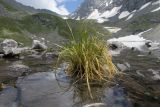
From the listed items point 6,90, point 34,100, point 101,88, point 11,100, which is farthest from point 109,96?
point 6,90

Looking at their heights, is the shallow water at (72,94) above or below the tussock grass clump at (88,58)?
below

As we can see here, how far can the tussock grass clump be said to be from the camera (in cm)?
1331

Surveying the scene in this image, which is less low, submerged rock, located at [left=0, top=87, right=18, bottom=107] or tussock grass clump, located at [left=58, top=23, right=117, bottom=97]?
tussock grass clump, located at [left=58, top=23, right=117, bottom=97]

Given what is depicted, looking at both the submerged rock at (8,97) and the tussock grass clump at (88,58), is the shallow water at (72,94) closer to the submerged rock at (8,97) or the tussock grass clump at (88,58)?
the submerged rock at (8,97)

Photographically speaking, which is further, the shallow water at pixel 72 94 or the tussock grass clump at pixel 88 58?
the tussock grass clump at pixel 88 58

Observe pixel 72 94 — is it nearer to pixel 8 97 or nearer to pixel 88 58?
pixel 8 97

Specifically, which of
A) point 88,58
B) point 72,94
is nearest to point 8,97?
point 72,94

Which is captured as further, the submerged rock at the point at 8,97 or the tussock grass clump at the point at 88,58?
the tussock grass clump at the point at 88,58

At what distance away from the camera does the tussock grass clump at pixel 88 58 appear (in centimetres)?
1331

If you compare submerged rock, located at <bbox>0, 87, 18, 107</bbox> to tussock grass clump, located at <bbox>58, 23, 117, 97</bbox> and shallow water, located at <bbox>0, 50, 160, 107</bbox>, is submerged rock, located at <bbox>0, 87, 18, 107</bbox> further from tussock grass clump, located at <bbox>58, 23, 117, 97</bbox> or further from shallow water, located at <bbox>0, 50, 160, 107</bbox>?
tussock grass clump, located at <bbox>58, 23, 117, 97</bbox>

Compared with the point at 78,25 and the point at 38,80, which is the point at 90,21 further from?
the point at 38,80

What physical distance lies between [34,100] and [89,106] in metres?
1.98

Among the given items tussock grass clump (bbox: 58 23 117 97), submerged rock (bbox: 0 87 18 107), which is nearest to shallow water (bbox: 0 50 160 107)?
submerged rock (bbox: 0 87 18 107)

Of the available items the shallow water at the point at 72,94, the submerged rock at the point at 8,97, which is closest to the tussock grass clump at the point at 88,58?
the shallow water at the point at 72,94
